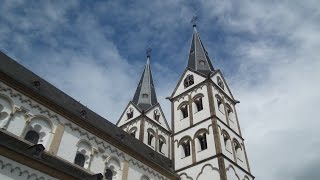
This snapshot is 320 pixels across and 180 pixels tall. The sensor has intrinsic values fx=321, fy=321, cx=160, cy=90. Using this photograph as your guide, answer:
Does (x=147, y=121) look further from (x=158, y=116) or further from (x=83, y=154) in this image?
(x=83, y=154)

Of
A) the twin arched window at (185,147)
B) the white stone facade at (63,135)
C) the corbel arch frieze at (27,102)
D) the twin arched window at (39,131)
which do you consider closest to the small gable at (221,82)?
the twin arched window at (185,147)

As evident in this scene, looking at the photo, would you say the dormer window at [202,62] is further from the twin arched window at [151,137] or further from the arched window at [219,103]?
the twin arched window at [151,137]

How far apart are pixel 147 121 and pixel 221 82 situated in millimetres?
11131

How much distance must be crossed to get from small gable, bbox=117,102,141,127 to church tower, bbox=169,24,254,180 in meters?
8.11

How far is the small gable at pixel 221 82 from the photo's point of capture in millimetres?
36119

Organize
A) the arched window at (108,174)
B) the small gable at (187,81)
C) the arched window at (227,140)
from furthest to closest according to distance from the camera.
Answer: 1. the small gable at (187,81)
2. the arched window at (227,140)
3. the arched window at (108,174)

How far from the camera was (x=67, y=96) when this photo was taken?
26969mm

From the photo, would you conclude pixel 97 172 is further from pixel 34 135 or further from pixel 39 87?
pixel 39 87

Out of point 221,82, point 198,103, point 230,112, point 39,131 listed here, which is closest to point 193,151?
point 198,103

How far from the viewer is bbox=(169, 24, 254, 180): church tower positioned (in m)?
28.1

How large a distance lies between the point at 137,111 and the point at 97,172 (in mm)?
21915

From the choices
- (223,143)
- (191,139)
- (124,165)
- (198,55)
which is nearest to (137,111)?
(198,55)

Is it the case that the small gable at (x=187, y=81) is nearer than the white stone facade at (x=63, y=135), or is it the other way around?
the white stone facade at (x=63, y=135)

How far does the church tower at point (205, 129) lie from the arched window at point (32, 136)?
46.2 feet
